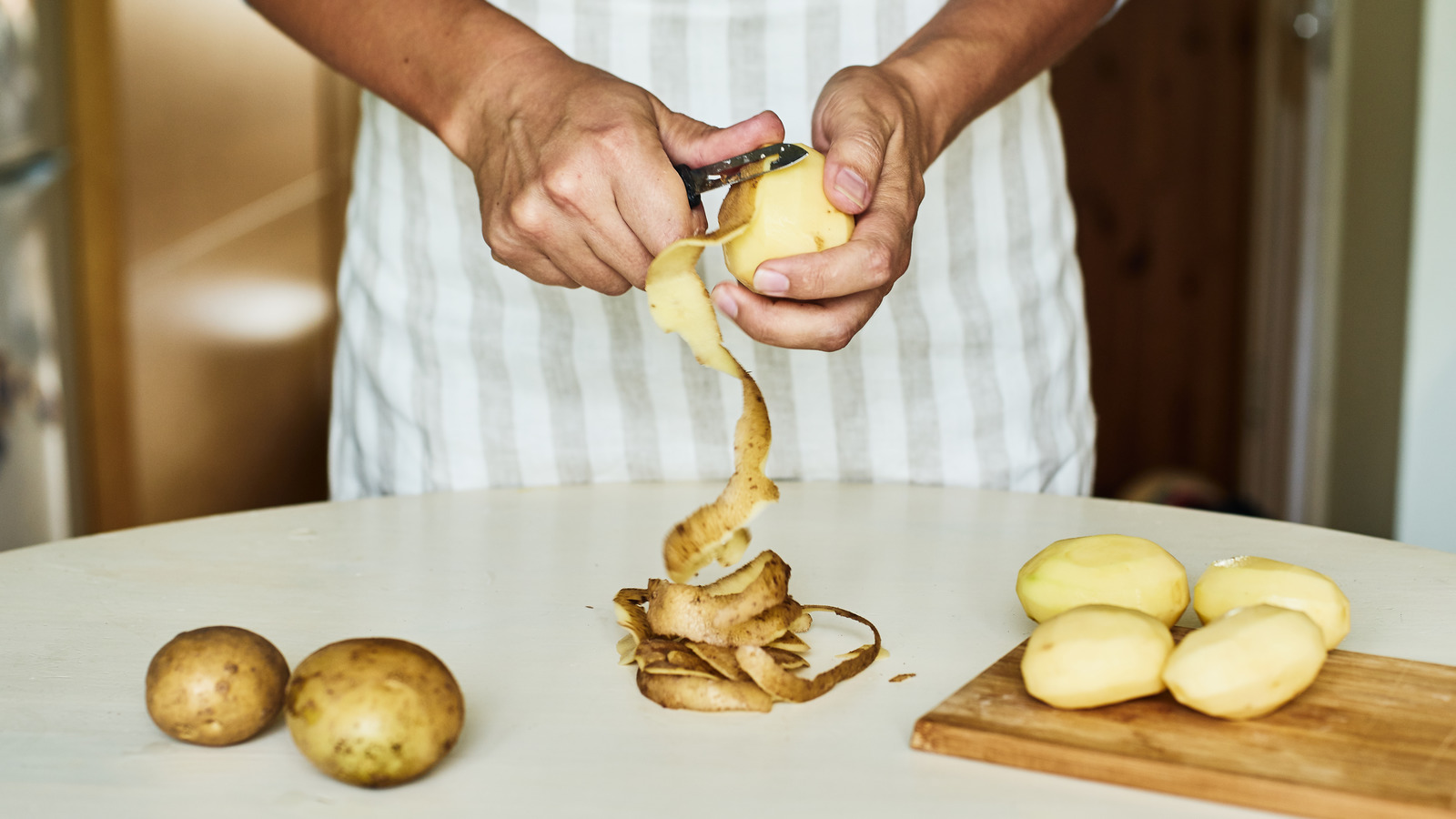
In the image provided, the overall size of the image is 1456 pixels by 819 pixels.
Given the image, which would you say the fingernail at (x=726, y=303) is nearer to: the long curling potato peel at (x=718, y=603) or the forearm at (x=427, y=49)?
the long curling potato peel at (x=718, y=603)

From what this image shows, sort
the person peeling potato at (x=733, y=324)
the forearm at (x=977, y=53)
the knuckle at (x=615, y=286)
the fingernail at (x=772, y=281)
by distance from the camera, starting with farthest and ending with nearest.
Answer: the person peeling potato at (x=733, y=324)
the forearm at (x=977, y=53)
the knuckle at (x=615, y=286)
the fingernail at (x=772, y=281)

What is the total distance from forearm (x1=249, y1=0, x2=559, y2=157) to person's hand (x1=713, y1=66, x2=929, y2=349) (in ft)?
0.85

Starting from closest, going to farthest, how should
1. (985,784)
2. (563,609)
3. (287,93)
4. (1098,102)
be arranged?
1. (985,784)
2. (563,609)
3. (287,93)
4. (1098,102)

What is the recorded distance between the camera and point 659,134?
2.80ft

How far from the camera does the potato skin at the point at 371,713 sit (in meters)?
0.55

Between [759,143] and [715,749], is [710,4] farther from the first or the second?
[715,749]

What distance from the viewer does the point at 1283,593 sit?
0.71 metres

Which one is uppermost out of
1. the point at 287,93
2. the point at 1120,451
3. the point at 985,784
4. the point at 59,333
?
the point at 287,93

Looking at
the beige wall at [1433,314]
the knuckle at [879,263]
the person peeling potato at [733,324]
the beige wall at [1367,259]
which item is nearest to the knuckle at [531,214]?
the knuckle at [879,263]

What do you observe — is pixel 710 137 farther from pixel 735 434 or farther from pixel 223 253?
pixel 223 253

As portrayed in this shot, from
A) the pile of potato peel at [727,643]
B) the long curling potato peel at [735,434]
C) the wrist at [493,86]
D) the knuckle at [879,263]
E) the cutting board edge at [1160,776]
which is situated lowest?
the cutting board edge at [1160,776]

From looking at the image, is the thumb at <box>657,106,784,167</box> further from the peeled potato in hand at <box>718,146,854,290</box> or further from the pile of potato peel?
the pile of potato peel

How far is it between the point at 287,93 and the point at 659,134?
8.40 feet

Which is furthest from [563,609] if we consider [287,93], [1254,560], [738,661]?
[287,93]
